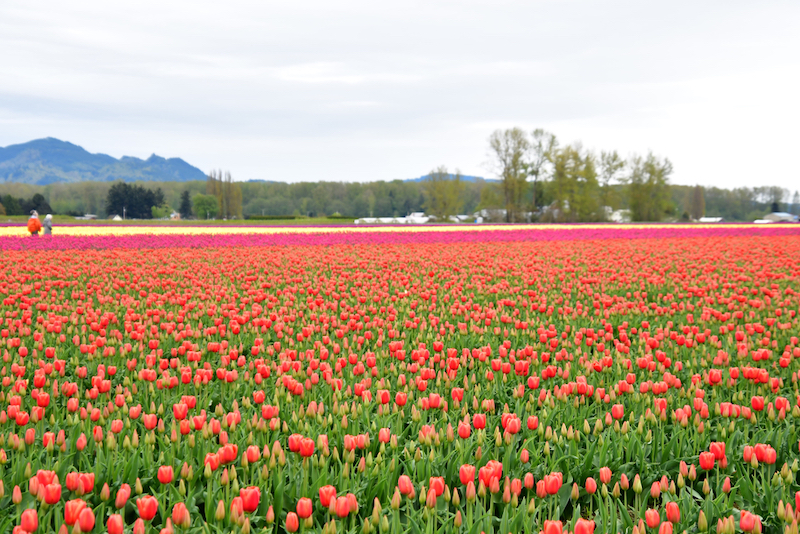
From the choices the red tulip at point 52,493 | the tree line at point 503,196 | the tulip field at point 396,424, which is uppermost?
the tree line at point 503,196

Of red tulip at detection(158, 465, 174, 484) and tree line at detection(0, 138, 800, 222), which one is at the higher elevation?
tree line at detection(0, 138, 800, 222)

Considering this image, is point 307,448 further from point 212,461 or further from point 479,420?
point 479,420

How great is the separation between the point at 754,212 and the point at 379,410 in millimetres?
147787

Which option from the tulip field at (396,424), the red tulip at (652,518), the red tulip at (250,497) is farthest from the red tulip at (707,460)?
the red tulip at (250,497)

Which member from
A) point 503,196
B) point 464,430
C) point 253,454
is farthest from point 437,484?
point 503,196

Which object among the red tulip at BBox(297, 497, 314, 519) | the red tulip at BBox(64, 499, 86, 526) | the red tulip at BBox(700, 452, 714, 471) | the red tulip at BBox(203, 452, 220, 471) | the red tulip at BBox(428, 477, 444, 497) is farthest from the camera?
the red tulip at BBox(700, 452, 714, 471)

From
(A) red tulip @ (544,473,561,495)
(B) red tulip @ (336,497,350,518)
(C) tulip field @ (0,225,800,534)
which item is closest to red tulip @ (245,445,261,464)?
(C) tulip field @ (0,225,800,534)

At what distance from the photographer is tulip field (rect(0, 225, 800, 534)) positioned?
2.77 m

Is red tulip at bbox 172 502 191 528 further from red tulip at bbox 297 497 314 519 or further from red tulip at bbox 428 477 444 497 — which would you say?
red tulip at bbox 428 477 444 497

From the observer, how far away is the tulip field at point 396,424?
277 cm

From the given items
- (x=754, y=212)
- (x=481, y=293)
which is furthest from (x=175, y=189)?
(x=481, y=293)

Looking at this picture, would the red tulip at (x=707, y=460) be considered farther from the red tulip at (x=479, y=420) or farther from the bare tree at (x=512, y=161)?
the bare tree at (x=512, y=161)

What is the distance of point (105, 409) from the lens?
4000mm

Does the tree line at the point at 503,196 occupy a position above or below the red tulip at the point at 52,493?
above
